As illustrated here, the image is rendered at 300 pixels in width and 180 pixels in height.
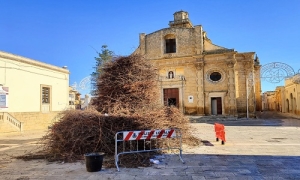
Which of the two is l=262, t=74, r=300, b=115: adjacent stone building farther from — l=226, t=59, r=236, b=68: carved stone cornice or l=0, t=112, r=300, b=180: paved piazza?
l=0, t=112, r=300, b=180: paved piazza

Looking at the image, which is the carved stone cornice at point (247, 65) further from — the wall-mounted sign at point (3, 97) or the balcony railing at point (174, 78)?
the wall-mounted sign at point (3, 97)

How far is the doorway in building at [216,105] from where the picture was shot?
83.5 feet

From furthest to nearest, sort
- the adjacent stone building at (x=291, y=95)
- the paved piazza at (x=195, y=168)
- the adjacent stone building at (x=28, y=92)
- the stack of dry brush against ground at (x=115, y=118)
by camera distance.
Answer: the adjacent stone building at (x=291, y=95) < the adjacent stone building at (x=28, y=92) < the stack of dry brush against ground at (x=115, y=118) < the paved piazza at (x=195, y=168)

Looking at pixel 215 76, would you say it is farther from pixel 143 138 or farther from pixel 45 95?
pixel 143 138

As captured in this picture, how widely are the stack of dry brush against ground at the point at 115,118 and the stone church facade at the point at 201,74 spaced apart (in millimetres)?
16883

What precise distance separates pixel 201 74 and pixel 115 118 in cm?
2034

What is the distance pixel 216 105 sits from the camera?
1017 inches

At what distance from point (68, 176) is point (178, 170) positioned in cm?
246

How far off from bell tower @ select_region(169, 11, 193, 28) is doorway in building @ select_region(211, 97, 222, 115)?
1046 cm

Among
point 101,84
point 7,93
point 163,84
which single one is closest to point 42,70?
point 7,93

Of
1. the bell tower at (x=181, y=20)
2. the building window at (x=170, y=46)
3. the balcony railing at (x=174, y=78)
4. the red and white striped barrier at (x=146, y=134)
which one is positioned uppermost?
the bell tower at (x=181, y=20)

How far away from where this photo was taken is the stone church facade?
25.1 m

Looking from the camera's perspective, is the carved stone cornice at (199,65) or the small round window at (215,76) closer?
the small round window at (215,76)

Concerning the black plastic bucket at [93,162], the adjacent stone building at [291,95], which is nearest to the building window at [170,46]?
the adjacent stone building at [291,95]
